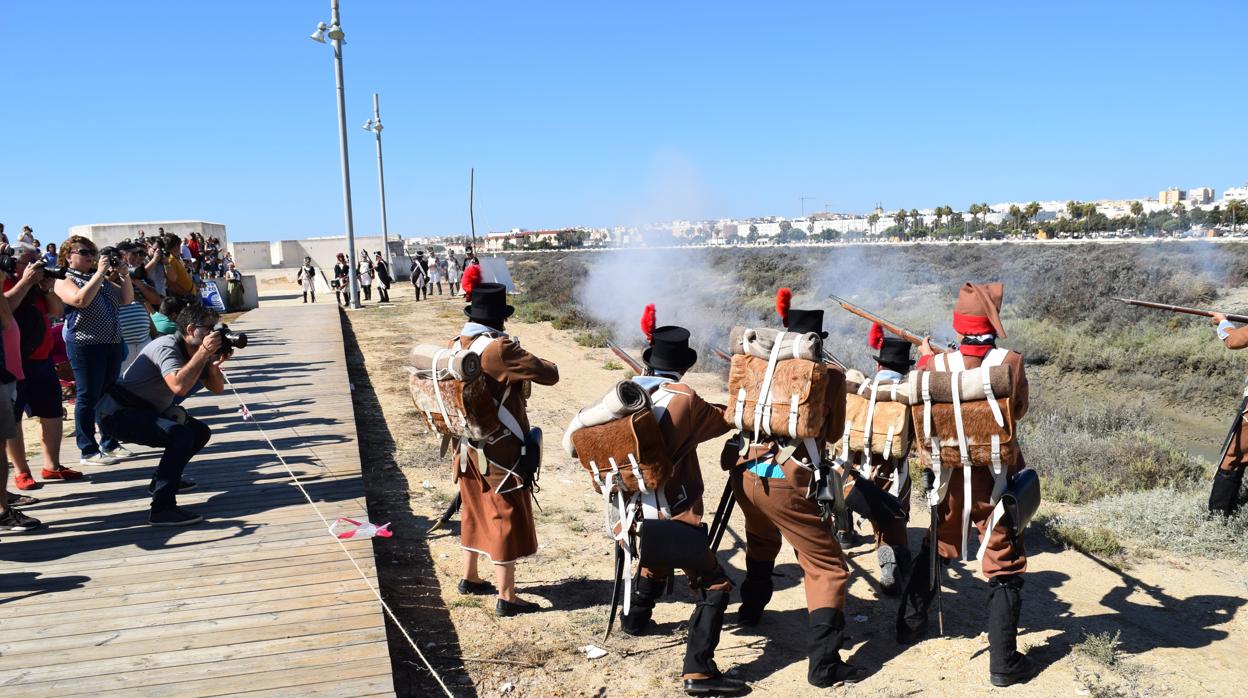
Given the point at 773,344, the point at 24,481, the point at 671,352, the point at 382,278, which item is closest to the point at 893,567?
the point at 773,344

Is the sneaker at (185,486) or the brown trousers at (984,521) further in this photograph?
the sneaker at (185,486)

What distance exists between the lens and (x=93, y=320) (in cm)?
711

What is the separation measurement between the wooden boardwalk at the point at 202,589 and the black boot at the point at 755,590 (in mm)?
2091

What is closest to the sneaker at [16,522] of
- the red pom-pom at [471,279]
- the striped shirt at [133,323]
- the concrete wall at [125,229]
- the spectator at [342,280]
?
the striped shirt at [133,323]

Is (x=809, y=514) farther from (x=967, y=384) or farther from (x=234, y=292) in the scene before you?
(x=234, y=292)

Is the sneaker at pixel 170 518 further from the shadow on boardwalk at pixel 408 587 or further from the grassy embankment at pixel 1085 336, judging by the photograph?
the grassy embankment at pixel 1085 336

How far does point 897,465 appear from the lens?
5.88 meters

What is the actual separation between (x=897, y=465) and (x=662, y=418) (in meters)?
2.30

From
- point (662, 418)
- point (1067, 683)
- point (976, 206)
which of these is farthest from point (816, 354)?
point (976, 206)

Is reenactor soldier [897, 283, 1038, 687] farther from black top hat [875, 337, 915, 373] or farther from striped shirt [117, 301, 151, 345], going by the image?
striped shirt [117, 301, 151, 345]

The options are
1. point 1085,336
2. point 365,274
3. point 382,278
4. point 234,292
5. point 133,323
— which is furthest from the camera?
point 365,274

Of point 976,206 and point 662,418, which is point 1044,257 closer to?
point 662,418

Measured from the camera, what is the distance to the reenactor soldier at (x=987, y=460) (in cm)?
427

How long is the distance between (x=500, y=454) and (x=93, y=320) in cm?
429
